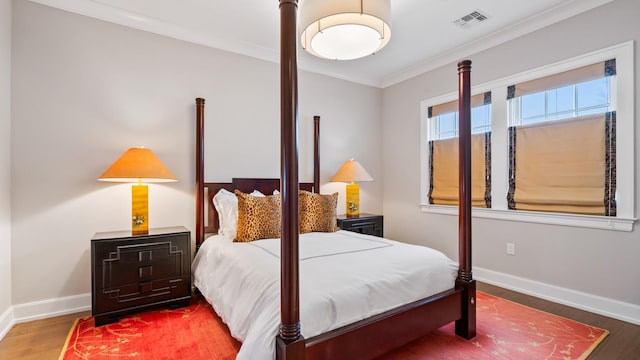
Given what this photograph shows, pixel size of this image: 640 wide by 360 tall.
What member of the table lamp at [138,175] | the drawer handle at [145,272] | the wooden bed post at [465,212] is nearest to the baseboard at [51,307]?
the drawer handle at [145,272]

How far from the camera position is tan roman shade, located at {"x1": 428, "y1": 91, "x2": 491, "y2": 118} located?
11.5 ft

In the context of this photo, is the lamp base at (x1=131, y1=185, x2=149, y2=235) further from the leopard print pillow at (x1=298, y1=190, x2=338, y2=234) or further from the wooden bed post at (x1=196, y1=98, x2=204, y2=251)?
the leopard print pillow at (x1=298, y1=190, x2=338, y2=234)

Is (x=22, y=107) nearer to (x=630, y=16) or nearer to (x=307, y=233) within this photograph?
(x=307, y=233)

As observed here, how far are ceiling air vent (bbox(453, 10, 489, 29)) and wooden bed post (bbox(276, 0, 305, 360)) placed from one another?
2353 millimetres

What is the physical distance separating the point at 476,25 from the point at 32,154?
431 cm

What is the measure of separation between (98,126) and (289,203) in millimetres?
2461

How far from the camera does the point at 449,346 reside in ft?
6.82

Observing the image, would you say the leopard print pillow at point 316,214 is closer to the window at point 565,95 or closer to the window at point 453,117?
the window at point 453,117

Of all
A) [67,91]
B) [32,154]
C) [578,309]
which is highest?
[67,91]

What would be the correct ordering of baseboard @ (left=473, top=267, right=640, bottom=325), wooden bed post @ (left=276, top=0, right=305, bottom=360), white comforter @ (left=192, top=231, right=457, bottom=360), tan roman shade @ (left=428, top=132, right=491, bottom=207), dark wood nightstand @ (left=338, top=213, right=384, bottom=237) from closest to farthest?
wooden bed post @ (left=276, top=0, right=305, bottom=360), white comforter @ (left=192, top=231, right=457, bottom=360), baseboard @ (left=473, top=267, right=640, bottom=325), tan roman shade @ (left=428, top=132, right=491, bottom=207), dark wood nightstand @ (left=338, top=213, right=384, bottom=237)

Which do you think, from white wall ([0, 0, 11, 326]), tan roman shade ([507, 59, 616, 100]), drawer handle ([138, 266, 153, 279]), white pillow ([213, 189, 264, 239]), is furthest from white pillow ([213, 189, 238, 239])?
tan roman shade ([507, 59, 616, 100])

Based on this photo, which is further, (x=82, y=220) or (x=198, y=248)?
(x=198, y=248)

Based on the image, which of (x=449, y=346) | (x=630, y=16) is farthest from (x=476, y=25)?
(x=449, y=346)

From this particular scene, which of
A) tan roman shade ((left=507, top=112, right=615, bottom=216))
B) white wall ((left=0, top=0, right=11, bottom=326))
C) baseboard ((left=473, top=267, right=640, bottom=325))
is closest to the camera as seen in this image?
white wall ((left=0, top=0, right=11, bottom=326))
